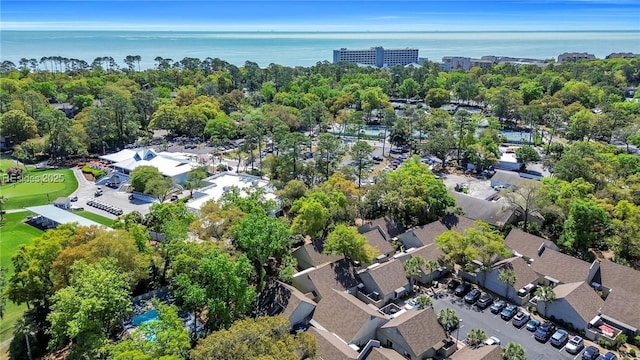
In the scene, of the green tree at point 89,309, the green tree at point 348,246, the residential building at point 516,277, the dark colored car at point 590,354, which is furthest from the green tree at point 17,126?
the dark colored car at point 590,354

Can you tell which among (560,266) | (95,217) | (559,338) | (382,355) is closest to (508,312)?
(559,338)

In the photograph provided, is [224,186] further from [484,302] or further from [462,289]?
[484,302]

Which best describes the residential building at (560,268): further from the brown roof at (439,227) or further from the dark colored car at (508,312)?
the brown roof at (439,227)

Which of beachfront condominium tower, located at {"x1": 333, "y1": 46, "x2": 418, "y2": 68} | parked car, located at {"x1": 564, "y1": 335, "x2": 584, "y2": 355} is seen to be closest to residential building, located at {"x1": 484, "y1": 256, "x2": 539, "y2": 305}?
parked car, located at {"x1": 564, "y1": 335, "x2": 584, "y2": 355}

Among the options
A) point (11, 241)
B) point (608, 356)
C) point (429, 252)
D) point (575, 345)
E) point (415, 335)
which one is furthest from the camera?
point (11, 241)

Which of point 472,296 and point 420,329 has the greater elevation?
point 420,329

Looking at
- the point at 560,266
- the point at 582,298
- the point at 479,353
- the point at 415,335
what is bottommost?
the point at 415,335

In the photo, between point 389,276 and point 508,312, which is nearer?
point 508,312
